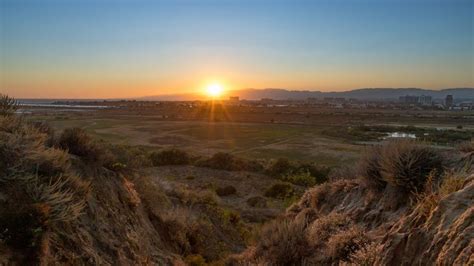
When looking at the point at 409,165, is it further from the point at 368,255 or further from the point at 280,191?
the point at 280,191

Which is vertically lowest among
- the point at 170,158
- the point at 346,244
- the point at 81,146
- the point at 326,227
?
the point at 170,158

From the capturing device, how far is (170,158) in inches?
1273

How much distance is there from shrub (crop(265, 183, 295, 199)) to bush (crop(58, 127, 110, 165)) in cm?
1418

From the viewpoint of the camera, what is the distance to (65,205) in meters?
5.44

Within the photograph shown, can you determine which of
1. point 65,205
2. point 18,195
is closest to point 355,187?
point 65,205

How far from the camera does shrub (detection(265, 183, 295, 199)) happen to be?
21.8 metres

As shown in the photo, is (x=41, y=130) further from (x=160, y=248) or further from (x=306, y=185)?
(x=306, y=185)

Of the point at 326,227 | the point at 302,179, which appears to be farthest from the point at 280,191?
the point at 326,227

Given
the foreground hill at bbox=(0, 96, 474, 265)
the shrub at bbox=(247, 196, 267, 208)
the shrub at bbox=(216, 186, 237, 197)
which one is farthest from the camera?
the shrub at bbox=(216, 186, 237, 197)

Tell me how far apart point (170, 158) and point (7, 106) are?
80.0ft

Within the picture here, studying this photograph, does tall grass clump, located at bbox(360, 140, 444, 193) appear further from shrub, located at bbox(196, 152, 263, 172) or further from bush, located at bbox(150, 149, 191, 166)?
bush, located at bbox(150, 149, 191, 166)

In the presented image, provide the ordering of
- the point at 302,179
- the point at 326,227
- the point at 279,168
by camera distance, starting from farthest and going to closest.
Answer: the point at 279,168
the point at 302,179
the point at 326,227

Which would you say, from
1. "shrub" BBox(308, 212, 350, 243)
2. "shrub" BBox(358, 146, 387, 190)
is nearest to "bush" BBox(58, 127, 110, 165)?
"shrub" BBox(308, 212, 350, 243)

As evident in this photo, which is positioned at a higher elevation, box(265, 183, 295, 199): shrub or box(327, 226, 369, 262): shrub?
box(327, 226, 369, 262): shrub
